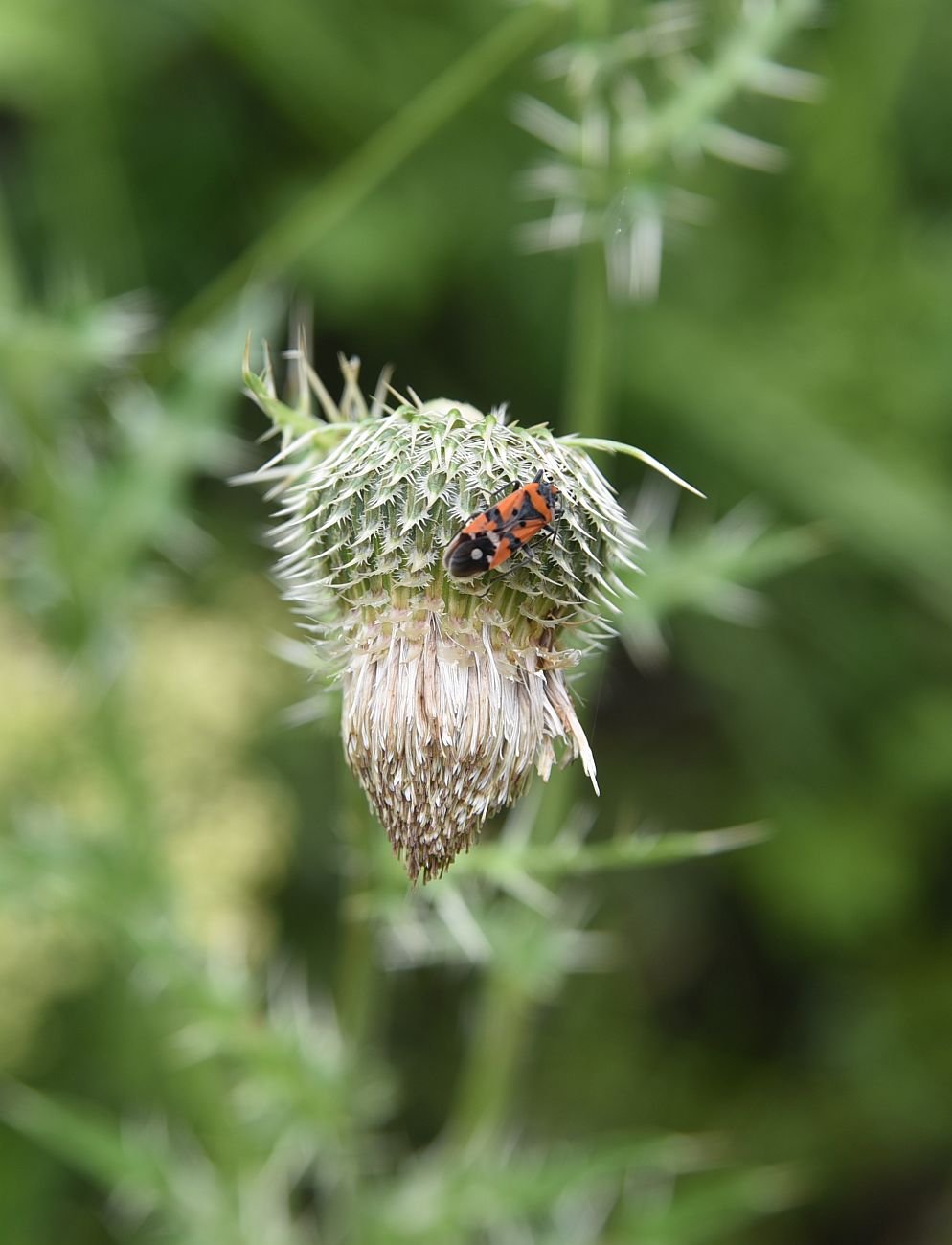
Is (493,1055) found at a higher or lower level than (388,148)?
lower

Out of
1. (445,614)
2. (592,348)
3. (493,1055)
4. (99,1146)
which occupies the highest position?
(445,614)

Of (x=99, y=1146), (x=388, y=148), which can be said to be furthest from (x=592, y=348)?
(x=99, y=1146)

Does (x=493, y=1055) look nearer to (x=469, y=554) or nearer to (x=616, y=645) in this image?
(x=616, y=645)

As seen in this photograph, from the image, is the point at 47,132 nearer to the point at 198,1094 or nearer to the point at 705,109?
the point at 705,109

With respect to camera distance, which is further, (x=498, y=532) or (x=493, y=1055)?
(x=493, y=1055)

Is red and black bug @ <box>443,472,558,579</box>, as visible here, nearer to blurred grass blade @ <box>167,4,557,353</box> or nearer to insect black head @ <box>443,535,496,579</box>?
insect black head @ <box>443,535,496,579</box>

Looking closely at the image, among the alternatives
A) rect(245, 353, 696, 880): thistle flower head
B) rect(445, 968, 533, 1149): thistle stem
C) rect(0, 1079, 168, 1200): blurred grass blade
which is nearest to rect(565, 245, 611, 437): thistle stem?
rect(245, 353, 696, 880): thistle flower head
